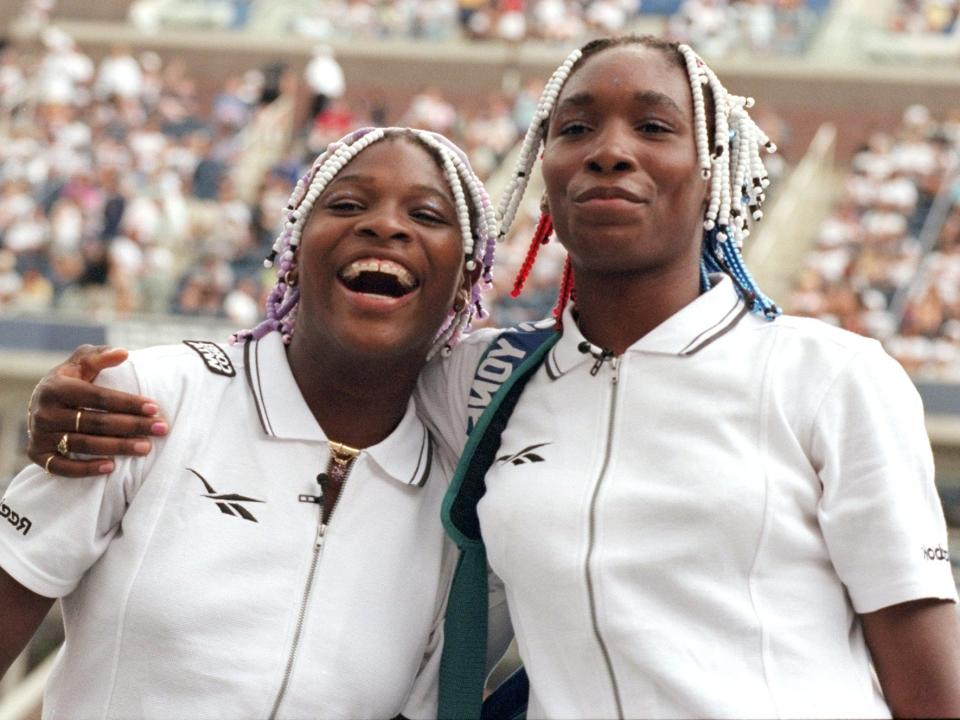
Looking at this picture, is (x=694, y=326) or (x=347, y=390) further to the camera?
(x=347, y=390)

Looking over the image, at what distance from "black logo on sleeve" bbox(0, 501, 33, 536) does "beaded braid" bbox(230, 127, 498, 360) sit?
60cm

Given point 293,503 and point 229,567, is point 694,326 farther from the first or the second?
point 229,567

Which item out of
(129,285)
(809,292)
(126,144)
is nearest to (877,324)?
(809,292)

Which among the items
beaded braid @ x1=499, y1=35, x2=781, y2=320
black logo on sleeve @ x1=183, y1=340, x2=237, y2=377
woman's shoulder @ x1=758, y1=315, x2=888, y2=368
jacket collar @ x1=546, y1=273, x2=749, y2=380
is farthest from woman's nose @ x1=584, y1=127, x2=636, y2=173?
black logo on sleeve @ x1=183, y1=340, x2=237, y2=377

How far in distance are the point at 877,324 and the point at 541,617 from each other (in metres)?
9.32

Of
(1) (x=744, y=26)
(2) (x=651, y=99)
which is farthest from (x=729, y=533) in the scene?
(1) (x=744, y=26)

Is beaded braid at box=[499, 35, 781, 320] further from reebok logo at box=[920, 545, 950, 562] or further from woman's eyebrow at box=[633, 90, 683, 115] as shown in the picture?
reebok logo at box=[920, 545, 950, 562]

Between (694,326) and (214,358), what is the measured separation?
95 cm

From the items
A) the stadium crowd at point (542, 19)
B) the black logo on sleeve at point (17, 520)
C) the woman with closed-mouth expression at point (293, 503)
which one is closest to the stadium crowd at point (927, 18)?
the stadium crowd at point (542, 19)

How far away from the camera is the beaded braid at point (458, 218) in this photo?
10.1 ft

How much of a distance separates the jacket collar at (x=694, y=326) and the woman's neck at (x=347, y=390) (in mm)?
393

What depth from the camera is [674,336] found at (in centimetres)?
277

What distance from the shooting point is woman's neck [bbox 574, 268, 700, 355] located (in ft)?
9.31

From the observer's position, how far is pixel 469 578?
2.91m
